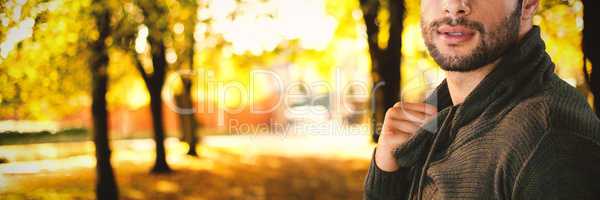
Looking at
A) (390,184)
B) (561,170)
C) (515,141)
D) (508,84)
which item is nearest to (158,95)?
(390,184)

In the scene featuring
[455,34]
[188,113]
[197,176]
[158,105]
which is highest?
[455,34]

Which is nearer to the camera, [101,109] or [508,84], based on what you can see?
[508,84]

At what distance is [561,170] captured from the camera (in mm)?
1068

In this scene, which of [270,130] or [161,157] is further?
[270,130]

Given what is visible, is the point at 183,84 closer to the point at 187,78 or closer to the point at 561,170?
the point at 187,78

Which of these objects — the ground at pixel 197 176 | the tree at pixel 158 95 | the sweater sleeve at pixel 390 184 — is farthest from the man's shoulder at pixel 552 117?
the tree at pixel 158 95

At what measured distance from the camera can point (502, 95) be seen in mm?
1310

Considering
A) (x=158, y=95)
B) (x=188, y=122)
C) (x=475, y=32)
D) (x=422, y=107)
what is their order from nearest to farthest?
(x=475, y=32) → (x=422, y=107) → (x=158, y=95) → (x=188, y=122)

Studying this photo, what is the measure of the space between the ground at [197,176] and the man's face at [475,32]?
1059 cm

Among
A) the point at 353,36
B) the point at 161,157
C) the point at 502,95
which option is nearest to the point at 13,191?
the point at 161,157

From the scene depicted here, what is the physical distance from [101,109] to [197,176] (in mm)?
5791

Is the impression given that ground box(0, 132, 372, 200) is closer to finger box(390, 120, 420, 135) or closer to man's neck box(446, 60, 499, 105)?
finger box(390, 120, 420, 135)

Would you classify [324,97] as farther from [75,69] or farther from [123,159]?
[75,69]

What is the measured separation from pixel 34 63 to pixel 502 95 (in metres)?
9.36
